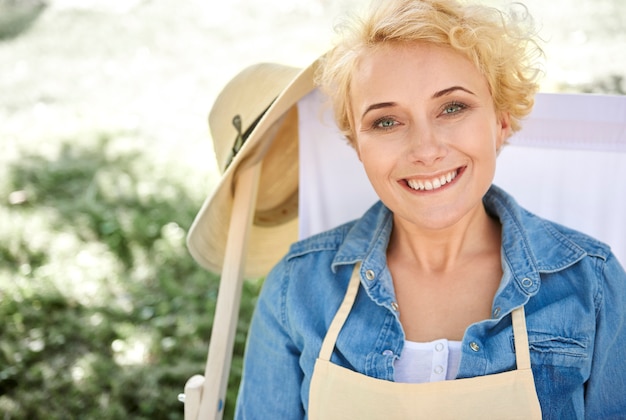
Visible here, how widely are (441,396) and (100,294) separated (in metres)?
2.26

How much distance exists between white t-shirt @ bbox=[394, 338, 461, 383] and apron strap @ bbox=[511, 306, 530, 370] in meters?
0.14

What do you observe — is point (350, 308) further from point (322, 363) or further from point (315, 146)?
point (315, 146)

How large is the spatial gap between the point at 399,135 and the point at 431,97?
0.39 ft

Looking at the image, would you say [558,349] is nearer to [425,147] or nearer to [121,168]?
[425,147]

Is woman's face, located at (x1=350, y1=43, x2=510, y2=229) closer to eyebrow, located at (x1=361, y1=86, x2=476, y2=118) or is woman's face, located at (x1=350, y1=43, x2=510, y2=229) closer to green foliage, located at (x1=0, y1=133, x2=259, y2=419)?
eyebrow, located at (x1=361, y1=86, x2=476, y2=118)

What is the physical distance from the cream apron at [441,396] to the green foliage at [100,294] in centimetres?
130

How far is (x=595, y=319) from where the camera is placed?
1.75 metres

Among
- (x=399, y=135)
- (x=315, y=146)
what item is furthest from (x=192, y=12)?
(x=399, y=135)

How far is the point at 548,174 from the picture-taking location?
2277mm

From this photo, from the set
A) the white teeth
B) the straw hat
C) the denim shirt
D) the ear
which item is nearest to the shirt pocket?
the denim shirt

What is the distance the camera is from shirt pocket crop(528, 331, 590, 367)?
1724 mm

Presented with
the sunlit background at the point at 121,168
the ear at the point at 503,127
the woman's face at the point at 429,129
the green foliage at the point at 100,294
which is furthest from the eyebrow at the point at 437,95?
the green foliage at the point at 100,294

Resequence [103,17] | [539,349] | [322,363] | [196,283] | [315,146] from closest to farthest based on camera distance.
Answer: [539,349] < [322,363] < [315,146] < [196,283] < [103,17]

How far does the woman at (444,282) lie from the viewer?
5.72ft
